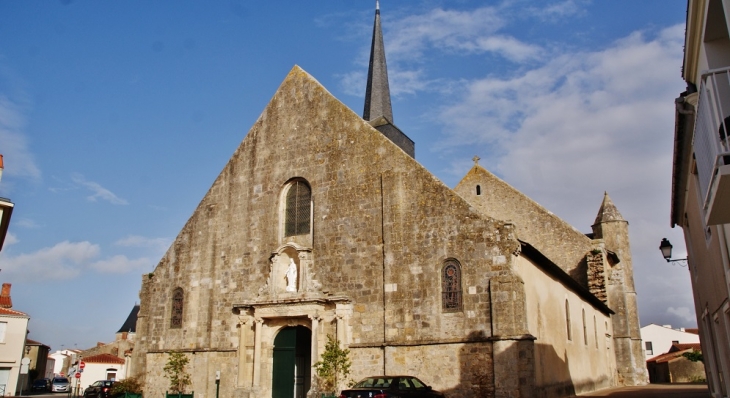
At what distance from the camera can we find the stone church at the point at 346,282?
15891 millimetres

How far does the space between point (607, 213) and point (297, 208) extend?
15595 mm

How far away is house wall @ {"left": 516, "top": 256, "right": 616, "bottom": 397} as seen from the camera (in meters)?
16.4

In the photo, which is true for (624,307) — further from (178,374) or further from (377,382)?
(178,374)

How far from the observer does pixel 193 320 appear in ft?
66.2

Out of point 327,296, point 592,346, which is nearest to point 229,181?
point 327,296

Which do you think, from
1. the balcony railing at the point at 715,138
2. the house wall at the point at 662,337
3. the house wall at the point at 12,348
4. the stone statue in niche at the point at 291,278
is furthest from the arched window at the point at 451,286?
the house wall at the point at 662,337

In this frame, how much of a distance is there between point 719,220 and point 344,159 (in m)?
13.5

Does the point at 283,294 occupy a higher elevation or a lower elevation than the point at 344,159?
lower

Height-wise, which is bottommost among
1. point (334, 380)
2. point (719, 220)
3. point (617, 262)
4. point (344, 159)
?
point (334, 380)

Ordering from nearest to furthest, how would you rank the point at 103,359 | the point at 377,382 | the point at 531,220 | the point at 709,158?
the point at 709,158 < the point at 377,382 < the point at 531,220 < the point at 103,359

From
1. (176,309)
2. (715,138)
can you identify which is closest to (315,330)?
(176,309)

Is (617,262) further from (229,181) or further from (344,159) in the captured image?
(229,181)

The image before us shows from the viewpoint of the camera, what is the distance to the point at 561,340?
748 inches

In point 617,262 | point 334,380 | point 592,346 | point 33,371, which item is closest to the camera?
point 334,380
